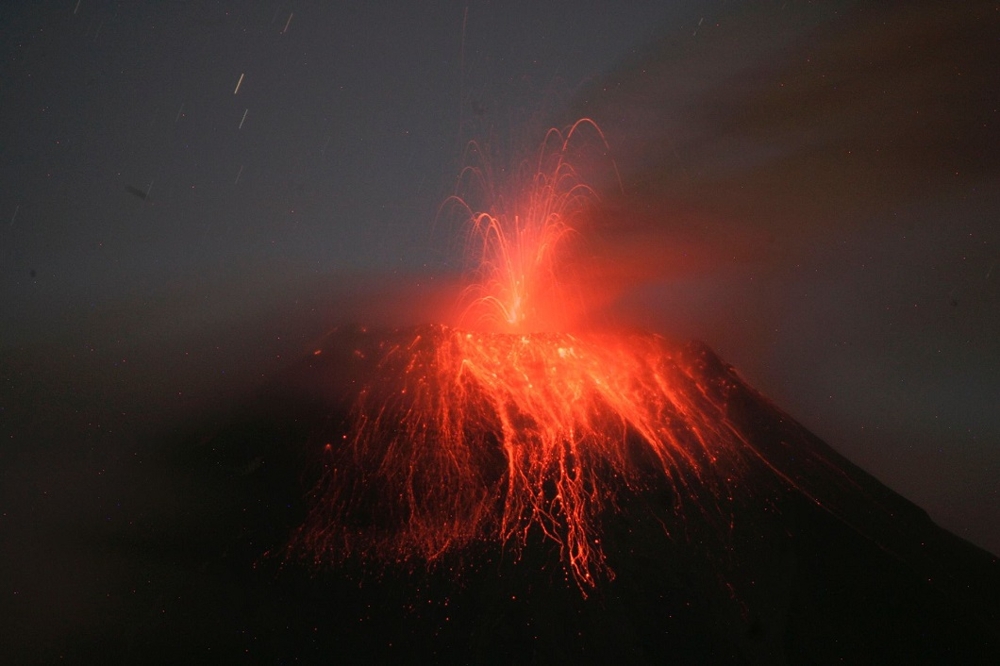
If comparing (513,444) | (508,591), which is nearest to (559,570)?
(508,591)

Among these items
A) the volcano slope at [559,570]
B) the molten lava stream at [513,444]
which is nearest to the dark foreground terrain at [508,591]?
the volcano slope at [559,570]

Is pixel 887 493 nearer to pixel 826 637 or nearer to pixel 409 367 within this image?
pixel 826 637

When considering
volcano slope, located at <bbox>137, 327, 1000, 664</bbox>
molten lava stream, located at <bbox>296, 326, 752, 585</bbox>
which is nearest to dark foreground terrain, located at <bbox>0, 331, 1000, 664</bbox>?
volcano slope, located at <bbox>137, 327, 1000, 664</bbox>

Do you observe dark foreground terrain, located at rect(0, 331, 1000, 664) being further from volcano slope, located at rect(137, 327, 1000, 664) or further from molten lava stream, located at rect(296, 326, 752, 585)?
molten lava stream, located at rect(296, 326, 752, 585)

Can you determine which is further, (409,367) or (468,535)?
(409,367)

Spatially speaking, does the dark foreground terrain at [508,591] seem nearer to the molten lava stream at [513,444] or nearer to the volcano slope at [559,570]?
the volcano slope at [559,570]

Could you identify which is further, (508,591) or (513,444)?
(513,444)

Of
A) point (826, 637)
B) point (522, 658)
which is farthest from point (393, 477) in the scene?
point (826, 637)

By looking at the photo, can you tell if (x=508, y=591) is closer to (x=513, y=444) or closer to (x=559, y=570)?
(x=559, y=570)
